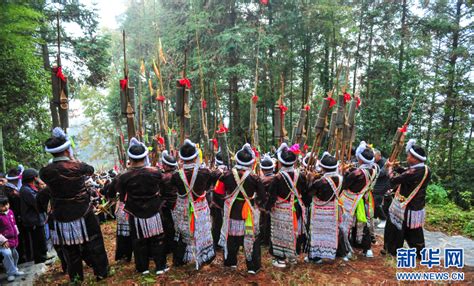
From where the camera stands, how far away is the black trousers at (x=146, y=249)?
4.01 metres

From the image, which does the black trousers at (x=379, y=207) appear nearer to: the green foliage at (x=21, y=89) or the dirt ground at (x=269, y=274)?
the dirt ground at (x=269, y=274)

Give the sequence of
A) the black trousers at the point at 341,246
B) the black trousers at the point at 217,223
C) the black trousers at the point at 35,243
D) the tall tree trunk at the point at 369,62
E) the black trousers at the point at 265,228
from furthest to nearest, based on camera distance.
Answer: the tall tree trunk at the point at 369,62 < the black trousers at the point at 265,228 < the black trousers at the point at 217,223 < the black trousers at the point at 35,243 < the black trousers at the point at 341,246

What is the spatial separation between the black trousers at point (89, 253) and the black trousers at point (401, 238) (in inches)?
160

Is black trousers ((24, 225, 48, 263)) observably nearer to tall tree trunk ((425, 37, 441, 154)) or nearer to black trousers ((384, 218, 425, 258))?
black trousers ((384, 218, 425, 258))

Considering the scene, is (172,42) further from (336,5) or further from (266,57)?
(336,5)

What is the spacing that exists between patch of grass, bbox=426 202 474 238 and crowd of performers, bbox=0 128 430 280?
2742mm

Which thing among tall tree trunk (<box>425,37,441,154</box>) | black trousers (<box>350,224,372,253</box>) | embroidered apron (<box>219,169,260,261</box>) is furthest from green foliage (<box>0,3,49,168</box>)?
tall tree trunk (<box>425,37,441,154</box>)

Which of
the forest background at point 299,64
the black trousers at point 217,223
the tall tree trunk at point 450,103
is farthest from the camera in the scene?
the tall tree trunk at point 450,103

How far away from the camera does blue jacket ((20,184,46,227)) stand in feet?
14.8

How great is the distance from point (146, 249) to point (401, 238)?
3.64m

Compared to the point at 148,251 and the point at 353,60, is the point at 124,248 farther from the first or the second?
the point at 353,60

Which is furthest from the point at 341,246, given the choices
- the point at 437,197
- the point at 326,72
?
the point at 326,72

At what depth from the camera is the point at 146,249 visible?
4.11 m

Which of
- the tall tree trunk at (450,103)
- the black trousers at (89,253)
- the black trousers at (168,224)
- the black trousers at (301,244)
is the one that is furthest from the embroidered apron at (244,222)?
the tall tree trunk at (450,103)
